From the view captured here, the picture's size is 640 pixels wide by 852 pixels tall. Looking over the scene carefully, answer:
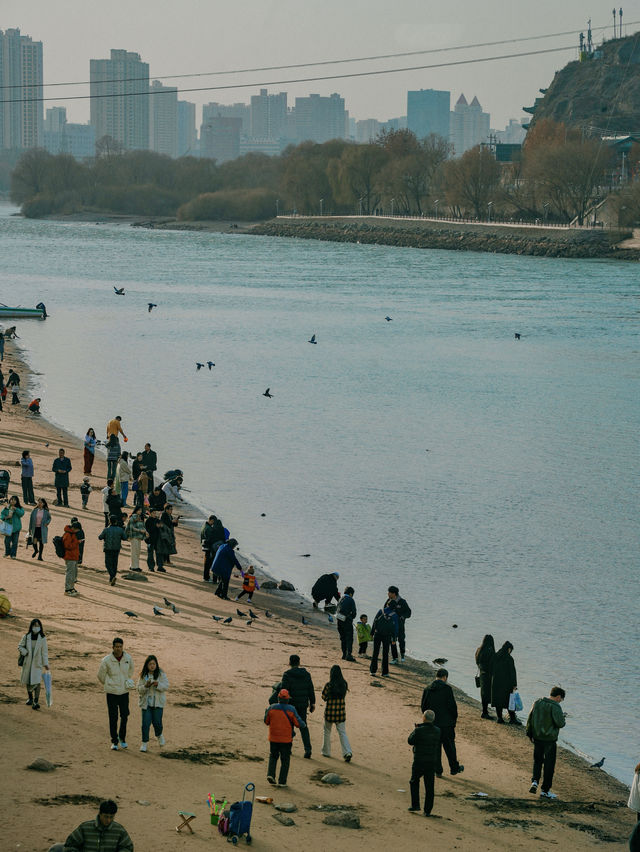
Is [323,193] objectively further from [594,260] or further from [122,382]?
[122,382]

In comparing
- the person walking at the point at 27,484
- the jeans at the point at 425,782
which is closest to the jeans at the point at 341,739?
the jeans at the point at 425,782

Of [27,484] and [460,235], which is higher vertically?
[460,235]

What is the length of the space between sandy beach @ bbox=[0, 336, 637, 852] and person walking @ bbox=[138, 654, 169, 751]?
8.0 inches

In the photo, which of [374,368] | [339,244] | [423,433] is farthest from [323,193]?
[423,433]

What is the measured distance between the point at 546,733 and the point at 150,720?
3275 mm

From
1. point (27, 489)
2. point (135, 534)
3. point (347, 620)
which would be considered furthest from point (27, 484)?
point (347, 620)

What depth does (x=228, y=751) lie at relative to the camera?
1073 centimetres

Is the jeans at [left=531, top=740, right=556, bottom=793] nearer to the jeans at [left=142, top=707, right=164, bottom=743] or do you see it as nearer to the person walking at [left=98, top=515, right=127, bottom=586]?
the jeans at [left=142, top=707, right=164, bottom=743]

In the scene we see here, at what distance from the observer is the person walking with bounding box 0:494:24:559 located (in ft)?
53.5

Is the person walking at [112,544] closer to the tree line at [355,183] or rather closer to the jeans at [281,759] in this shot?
the jeans at [281,759]

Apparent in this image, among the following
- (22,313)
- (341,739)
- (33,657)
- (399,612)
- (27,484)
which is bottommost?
(341,739)

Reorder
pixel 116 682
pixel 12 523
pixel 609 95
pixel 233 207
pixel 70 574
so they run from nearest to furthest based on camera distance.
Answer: pixel 116 682, pixel 70 574, pixel 12 523, pixel 233 207, pixel 609 95

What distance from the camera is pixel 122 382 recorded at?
1455 inches

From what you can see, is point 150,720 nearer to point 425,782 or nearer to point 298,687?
point 298,687
